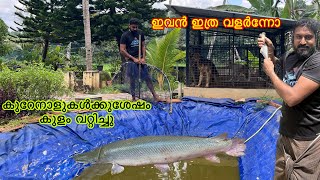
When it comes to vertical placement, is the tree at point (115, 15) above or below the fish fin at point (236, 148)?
above

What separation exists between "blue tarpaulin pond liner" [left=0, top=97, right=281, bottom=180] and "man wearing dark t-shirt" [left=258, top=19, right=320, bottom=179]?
1.47m

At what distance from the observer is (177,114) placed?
25.7ft

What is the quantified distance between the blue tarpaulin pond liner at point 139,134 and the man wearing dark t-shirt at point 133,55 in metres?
0.81

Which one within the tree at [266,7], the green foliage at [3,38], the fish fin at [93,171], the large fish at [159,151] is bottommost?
the fish fin at [93,171]

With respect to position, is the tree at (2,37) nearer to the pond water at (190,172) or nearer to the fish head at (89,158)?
the pond water at (190,172)

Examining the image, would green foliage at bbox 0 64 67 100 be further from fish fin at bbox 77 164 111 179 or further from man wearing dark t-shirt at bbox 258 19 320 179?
man wearing dark t-shirt at bbox 258 19 320 179

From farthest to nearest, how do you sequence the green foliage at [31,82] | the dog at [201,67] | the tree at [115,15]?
the tree at [115,15] < the dog at [201,67] < the green foliage at [31,82]

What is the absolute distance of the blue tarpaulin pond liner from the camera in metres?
4.60

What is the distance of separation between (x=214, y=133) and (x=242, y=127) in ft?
2.03

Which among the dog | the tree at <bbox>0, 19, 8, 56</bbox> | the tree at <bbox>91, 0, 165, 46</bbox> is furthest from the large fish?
the tree at <bbox>91, 0, 165, 46</bbox>

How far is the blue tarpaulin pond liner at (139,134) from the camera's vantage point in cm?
460

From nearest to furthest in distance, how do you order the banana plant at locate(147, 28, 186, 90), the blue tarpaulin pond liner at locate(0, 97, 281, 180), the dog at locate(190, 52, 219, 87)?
the blue tarpaulin pond liner at locate(0, 97, 281, 180) → the dog at locate(190, 52, 219, 87) → the banana plant at locate(147, 28, 186, 90)

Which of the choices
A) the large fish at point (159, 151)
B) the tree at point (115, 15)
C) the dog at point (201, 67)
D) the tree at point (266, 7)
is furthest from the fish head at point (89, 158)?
the tree at point (115, 15)

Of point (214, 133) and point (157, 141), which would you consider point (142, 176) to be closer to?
point (157, 141)
